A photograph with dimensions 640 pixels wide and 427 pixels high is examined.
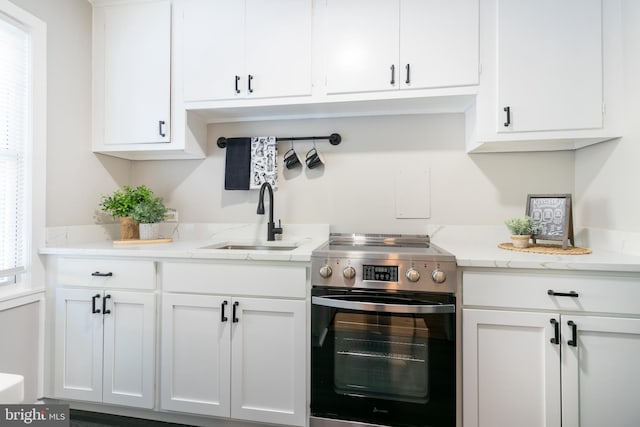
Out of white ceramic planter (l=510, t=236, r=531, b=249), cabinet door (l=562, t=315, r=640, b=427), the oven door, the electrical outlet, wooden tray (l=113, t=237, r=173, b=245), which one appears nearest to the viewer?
cabinet door (l=562, t=315, r=640, b=427)

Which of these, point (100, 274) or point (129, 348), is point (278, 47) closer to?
point (100, 274)

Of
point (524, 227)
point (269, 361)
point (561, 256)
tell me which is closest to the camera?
point (561, 256)

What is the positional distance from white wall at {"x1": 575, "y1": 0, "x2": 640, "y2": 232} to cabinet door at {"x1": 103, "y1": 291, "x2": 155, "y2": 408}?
2420mm

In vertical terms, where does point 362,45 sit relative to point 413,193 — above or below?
above

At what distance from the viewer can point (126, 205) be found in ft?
6.68

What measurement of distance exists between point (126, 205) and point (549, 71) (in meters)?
2.56

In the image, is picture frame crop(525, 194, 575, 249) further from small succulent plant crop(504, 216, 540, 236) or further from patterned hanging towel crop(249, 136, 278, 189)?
patterned hanging towel crop(249, 136, 278, 189)

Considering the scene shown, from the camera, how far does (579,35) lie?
1574 mm

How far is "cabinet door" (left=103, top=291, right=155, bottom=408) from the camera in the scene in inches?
64.9

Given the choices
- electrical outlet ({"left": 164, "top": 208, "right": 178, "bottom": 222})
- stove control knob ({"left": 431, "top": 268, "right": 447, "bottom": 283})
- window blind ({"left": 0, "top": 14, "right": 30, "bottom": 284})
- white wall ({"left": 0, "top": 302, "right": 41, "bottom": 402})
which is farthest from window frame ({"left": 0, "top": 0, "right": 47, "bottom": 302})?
stove control knob ({"left": 431, "top": 268, "right": 447, "bottom": 283})

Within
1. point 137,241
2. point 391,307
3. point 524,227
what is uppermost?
point 524,227

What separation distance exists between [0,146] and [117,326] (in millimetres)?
1099

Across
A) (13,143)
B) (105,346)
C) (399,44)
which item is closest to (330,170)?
(399,44)

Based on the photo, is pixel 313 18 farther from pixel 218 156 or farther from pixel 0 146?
pixel 0 146
